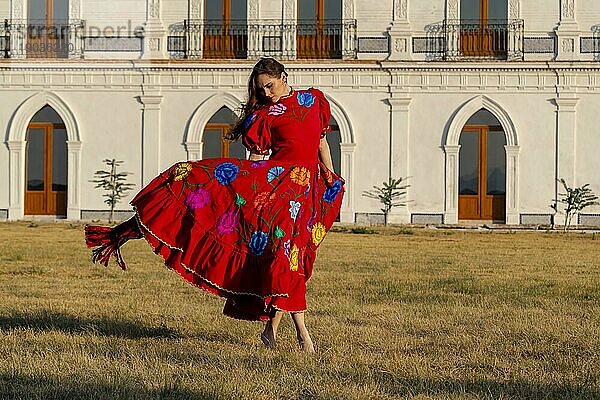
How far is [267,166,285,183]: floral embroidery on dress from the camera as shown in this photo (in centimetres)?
636

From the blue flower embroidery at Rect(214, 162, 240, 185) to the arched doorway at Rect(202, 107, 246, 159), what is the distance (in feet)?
67.9

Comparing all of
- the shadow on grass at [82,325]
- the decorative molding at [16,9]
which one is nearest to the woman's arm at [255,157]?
the shadow on grass at [82,325]

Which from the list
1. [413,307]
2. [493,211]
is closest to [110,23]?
[493,211]

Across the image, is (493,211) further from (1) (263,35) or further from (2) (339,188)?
(2) (339,188)

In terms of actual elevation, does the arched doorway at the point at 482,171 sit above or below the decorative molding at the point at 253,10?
below

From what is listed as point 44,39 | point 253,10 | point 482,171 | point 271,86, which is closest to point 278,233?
point 271,86

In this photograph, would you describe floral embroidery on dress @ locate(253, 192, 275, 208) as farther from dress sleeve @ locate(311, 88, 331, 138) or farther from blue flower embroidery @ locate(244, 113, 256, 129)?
dress sleeve @ locate(311, 88, 331, 138)

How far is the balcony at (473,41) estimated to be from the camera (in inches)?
1035

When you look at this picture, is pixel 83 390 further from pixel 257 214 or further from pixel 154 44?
pixel 154 44

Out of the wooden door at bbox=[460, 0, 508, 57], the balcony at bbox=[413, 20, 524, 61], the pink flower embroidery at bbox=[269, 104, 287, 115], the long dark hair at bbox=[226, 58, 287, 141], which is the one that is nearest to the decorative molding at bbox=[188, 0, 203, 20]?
the balcony at bbox=[413, 20, 524, 61]

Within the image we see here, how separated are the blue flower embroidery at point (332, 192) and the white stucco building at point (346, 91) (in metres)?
19.9

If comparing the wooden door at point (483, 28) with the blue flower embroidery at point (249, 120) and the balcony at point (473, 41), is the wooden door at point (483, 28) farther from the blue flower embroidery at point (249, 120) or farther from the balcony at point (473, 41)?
the blue flower embroidery at point (249, 120)

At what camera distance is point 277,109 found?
656 centimetres

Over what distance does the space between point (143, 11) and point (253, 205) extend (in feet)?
70.2
